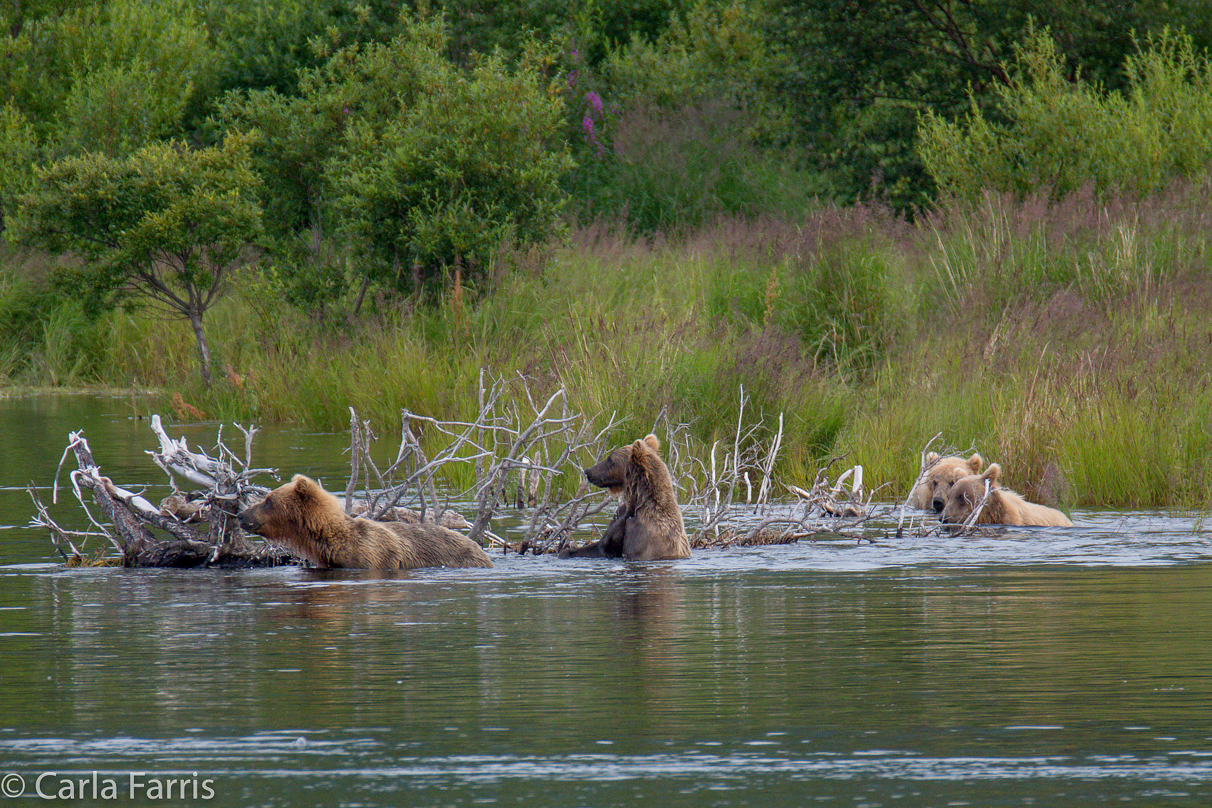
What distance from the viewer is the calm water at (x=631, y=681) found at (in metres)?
4.95

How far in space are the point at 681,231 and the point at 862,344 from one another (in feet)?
38.1

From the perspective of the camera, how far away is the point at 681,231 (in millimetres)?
27484

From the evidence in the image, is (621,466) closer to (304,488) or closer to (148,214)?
(304,488)

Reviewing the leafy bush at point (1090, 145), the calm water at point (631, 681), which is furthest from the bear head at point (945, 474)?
the leafy bush at point (1090, 145)

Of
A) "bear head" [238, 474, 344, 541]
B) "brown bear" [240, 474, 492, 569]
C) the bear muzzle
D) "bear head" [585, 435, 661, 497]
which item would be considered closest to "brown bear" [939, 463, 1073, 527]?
"bear head" [585, 435, 661, 497]

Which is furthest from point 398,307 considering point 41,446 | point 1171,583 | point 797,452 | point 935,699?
point 935,699

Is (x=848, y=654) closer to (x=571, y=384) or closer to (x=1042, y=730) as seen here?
(x=1042, y=730)

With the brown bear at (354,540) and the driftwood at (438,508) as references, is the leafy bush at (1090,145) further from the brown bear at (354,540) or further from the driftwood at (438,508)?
the brown bear at (354,540)

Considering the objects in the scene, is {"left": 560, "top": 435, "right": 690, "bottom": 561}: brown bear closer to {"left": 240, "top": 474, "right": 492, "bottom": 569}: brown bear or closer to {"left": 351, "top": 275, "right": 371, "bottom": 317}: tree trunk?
{"left": 240, "top": 474, "right": 492, "bottom": 569}: brown bear

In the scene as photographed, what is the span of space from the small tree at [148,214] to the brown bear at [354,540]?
14.7 m

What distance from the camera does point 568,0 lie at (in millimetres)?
35906

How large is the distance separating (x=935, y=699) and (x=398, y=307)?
1609 cm

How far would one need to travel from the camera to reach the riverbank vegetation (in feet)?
45.2

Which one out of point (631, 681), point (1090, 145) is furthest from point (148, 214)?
point (631, 681)
